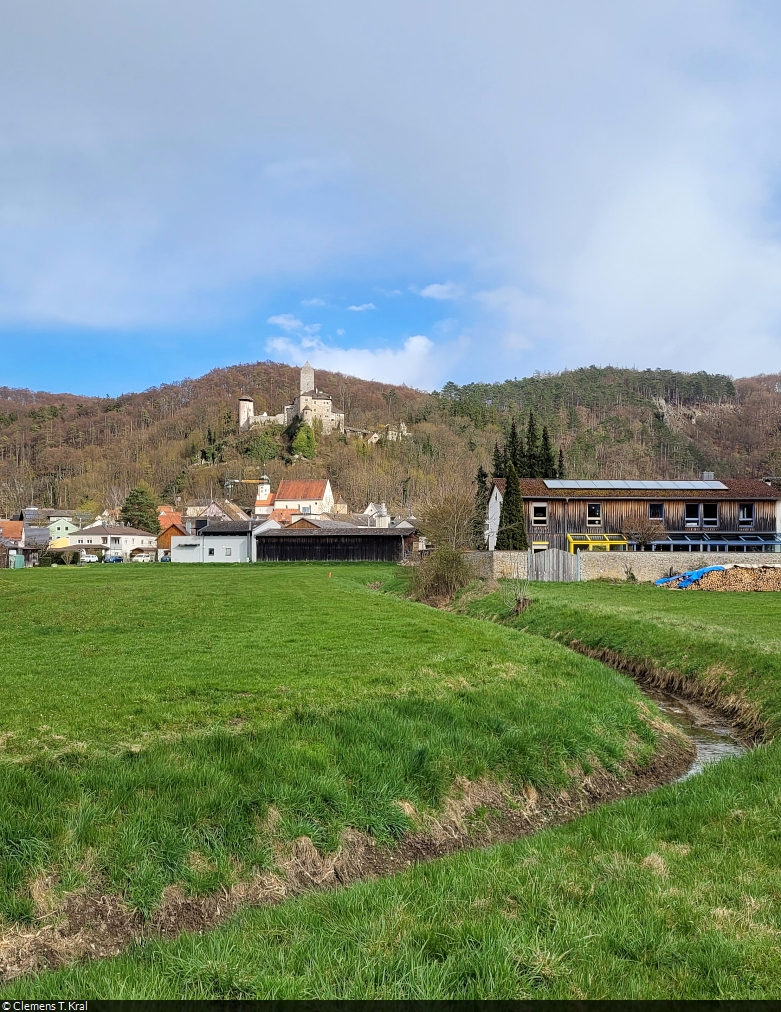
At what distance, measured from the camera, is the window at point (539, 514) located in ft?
168

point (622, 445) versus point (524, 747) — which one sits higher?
point (622, 445)

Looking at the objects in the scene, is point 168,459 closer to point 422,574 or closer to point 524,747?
Answer: point 422,574

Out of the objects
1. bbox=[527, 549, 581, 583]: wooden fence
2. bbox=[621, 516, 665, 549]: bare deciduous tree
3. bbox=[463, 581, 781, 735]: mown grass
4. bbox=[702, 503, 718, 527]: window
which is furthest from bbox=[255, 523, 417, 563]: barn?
bbox=[463, 581, 781, 735]: mown grass

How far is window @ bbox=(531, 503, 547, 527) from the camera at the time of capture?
51.1 metres

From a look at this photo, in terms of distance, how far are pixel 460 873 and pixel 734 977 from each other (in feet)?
8.13

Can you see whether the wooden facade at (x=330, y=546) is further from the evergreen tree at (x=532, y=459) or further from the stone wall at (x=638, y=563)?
the stone wall at (x=638, y=563)

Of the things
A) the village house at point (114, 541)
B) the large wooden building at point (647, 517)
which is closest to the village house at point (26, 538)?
the village house at point (114, 541)

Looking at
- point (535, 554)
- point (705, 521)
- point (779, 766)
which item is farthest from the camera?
point (705, 521)

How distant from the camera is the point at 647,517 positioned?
5119cm

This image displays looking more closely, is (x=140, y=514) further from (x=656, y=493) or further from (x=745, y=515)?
(x=745, y=515)

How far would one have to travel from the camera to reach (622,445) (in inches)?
6038

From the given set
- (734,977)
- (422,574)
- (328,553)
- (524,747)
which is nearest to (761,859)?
(734,977)

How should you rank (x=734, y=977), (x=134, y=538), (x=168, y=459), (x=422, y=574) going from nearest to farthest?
(x=734, y=977) → (x=422, y=574) → (x=134, y=538) → (x=168, y=459)

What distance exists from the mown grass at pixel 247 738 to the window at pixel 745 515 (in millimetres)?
40970
